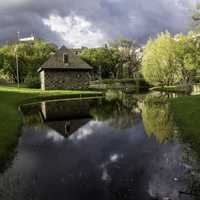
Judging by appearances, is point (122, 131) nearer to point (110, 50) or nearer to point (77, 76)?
point (77, 76)

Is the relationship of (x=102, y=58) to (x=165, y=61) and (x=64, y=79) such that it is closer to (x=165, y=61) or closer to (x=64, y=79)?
(x=165, y=61)

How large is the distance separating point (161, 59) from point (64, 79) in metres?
22.6

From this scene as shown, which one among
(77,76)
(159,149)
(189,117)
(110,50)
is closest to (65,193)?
(159,149)

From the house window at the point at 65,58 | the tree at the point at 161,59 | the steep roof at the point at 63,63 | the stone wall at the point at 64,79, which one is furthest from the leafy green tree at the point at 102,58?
the house window at the point at 65,58

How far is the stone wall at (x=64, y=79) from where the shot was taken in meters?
46.6

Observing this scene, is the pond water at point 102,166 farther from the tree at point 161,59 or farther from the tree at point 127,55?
the tree at point 127,55

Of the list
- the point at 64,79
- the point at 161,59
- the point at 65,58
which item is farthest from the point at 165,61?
the point at 64,79

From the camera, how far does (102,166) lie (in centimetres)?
942

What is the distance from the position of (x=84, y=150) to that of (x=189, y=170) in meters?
5.13

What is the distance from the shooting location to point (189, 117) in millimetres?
16547

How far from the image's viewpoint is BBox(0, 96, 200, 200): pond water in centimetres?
722

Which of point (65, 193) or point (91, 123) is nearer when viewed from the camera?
point (65, 193)

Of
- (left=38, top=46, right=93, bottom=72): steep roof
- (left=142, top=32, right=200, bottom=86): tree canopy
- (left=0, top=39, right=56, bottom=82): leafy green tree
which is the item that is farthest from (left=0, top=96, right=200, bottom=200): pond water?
(left=0, top=39, right=56, bottom=82): leafy green tree

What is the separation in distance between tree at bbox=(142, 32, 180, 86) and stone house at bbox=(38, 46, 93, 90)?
15.8 metres
